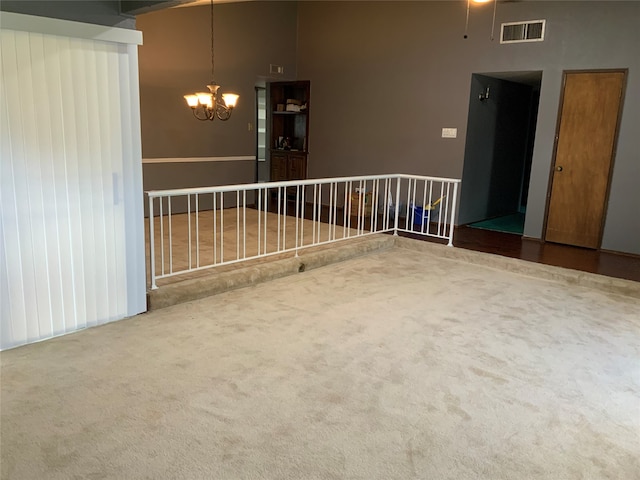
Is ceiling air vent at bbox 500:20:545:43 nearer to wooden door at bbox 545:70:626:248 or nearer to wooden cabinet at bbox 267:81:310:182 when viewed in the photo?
wooden door at bbox 545:70:626:248

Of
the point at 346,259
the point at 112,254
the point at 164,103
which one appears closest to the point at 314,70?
the point at 164,103

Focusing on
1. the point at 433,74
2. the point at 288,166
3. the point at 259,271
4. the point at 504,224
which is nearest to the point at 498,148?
the point at 504,224

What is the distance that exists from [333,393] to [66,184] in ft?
6.89

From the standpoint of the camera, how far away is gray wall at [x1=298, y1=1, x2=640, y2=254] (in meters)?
5.54

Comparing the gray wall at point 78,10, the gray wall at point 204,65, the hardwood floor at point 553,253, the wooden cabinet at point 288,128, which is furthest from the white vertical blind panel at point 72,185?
the wooden cabinet at point 288,128

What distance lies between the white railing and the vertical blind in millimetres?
348

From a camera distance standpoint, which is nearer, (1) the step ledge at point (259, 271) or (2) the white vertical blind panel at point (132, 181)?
(2) the white vertical blind panel at point (132, 181)

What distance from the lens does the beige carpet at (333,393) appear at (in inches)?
83.6

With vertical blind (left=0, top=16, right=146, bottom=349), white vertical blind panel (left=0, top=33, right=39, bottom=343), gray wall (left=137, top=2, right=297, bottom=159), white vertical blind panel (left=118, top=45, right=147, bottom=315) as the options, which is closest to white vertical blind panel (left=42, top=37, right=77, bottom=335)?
vertical blind (left=0, top=16, right=146, bottom=349)

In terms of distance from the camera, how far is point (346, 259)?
17.8 ft

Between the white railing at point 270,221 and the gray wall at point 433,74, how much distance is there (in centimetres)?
63

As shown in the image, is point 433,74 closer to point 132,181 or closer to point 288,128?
point 288,128

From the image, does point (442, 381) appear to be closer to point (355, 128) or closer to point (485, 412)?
point (485, 412)

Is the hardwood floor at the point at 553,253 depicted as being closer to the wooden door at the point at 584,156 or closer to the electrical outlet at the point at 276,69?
the wooden door at the point at 584,156
